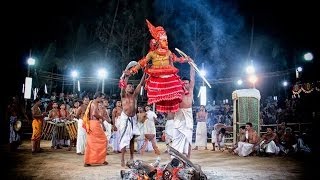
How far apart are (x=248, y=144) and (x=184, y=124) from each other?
503 centimetres

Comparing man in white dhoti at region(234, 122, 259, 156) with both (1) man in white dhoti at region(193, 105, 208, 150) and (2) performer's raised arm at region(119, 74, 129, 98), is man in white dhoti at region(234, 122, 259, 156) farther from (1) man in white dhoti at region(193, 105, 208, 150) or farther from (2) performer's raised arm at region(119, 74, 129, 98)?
(2) performer's raised arm at region(119, 74, 129, 98)

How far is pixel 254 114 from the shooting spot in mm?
13336

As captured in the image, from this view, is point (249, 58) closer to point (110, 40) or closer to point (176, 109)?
point (110, 40)

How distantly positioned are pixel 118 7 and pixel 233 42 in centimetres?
1275

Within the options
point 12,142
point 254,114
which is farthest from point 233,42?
point 12,142

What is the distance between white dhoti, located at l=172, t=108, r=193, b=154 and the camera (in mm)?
7254

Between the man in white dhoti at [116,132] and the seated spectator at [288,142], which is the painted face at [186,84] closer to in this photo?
the man in white dhoti at [116,132]

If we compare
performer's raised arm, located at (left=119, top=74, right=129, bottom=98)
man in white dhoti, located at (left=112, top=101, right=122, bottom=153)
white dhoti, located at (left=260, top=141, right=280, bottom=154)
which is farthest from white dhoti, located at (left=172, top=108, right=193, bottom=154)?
white dhoti, located at (left=260, top=141, right=280, bottom=154)

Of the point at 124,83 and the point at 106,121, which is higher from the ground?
the point at 124,83

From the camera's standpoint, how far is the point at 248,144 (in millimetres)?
11430

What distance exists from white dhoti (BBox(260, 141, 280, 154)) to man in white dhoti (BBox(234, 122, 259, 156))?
250 mm

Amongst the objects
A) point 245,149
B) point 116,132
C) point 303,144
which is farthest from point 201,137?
point 303,144

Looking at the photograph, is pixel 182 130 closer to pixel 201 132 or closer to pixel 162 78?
pixel 162 78

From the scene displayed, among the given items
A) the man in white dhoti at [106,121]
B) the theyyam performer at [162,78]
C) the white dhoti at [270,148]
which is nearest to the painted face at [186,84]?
the theyyam performer at [162,78]
